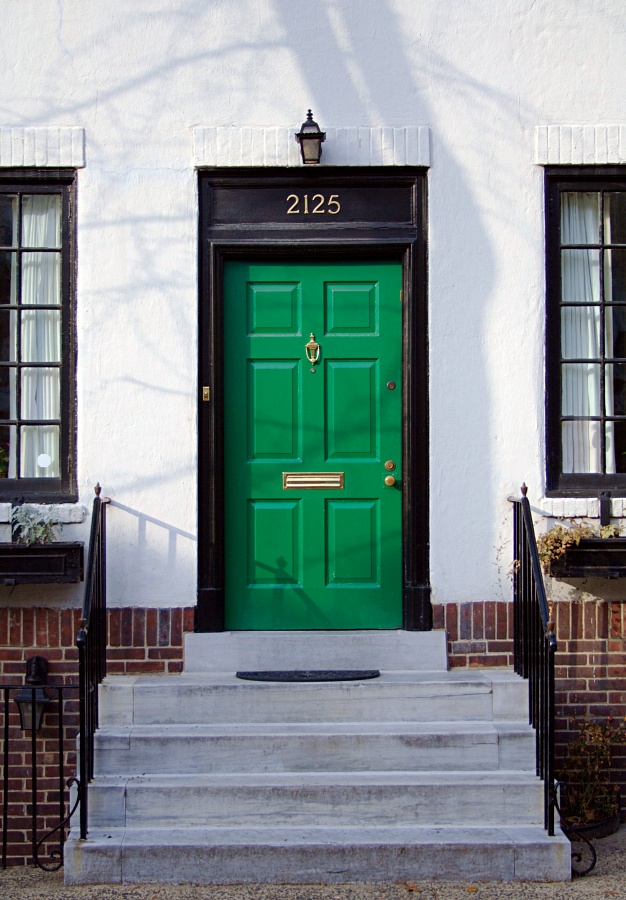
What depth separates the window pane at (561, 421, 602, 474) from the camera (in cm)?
611

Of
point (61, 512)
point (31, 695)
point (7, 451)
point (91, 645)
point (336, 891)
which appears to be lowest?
point (336, 891)

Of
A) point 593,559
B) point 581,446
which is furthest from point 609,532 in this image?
point 581,446

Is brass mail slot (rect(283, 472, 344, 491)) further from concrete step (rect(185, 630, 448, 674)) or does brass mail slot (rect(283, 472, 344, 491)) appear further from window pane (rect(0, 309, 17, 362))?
window pane (rect(0, 309, 17, 362))

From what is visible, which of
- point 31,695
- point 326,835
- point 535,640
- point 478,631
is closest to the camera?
point 326,835

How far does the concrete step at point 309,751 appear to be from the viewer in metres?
5.14

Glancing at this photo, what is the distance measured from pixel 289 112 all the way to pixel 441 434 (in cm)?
208

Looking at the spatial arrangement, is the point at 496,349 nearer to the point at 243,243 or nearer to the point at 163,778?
the point at 243,243

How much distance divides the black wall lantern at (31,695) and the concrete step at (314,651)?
2.72 feet

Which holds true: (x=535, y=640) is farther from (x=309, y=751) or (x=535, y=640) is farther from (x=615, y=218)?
(x=615, y=218)

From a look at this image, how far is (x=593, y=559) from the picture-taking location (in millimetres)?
5660

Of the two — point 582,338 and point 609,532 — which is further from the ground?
point 582,338

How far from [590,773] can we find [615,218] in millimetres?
3268

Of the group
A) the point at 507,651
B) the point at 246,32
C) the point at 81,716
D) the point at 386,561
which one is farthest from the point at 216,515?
the point at 246,32

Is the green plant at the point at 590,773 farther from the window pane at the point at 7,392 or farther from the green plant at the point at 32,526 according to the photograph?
the window pane at the point at 7,392
